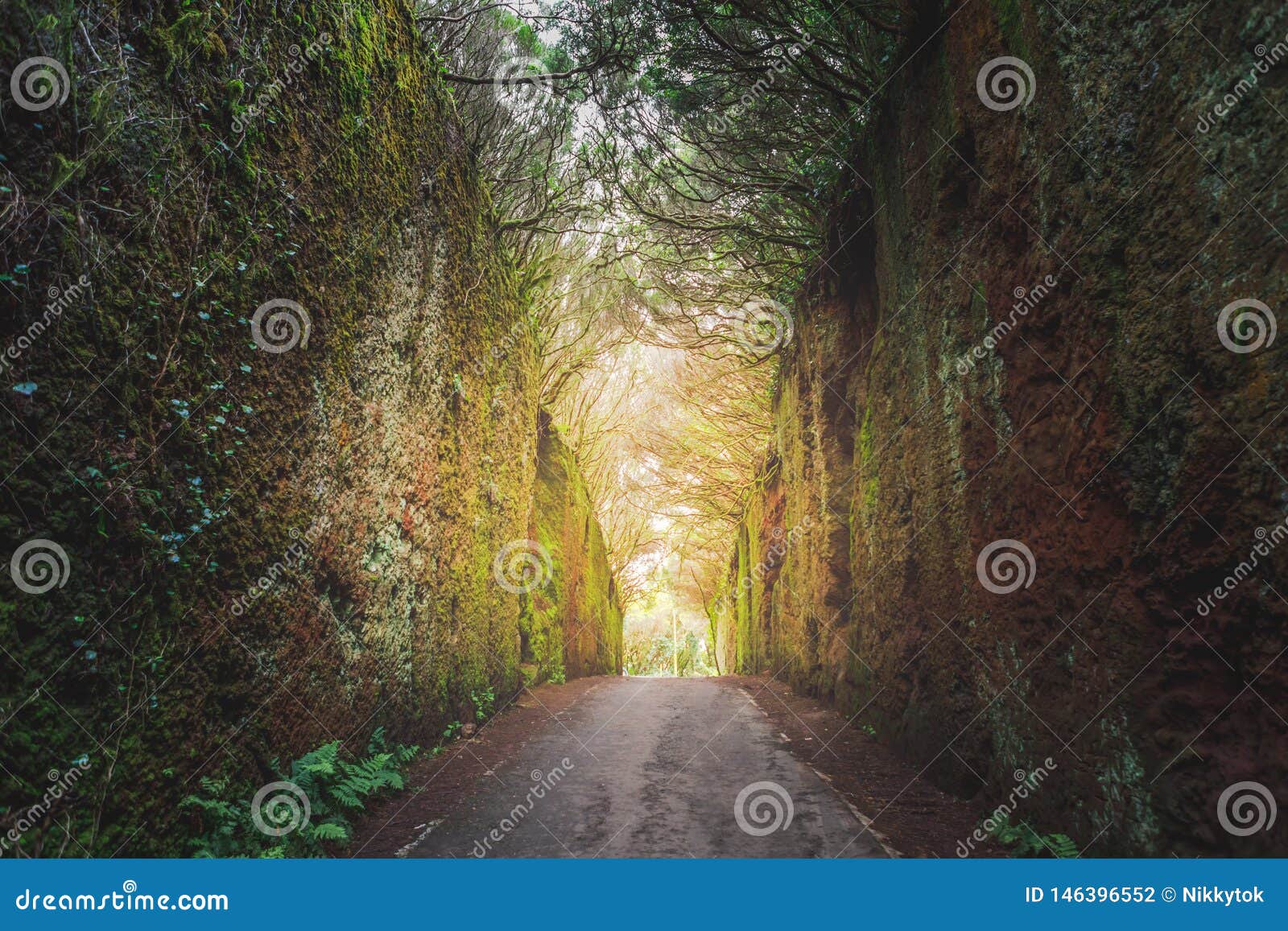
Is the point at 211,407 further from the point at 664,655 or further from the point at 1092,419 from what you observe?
the point at 664,655

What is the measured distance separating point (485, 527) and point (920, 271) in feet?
19.0

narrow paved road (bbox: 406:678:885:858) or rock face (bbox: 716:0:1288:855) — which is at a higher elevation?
rock face (bbox: 716:0:1288:855)

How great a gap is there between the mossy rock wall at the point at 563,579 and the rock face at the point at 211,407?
17.4 feet

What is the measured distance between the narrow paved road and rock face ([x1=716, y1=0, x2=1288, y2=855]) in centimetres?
121

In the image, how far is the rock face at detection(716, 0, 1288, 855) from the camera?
→ 2.49m

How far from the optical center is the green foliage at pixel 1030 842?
331 cm

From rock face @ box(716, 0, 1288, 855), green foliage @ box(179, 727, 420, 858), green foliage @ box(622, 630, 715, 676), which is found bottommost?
green foliage @ box(622, 630, 715, 676)

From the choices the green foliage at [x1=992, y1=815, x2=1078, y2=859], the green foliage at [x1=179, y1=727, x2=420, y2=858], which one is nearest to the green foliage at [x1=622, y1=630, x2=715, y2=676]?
the green foliage at [x1=179, y1=727, x2=420, y2=858]

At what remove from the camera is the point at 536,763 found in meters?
5.69

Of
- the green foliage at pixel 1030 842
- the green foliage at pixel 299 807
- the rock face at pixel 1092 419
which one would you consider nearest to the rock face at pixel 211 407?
the green foliage at pixel 299 807

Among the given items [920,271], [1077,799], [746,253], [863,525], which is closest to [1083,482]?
[1077,799]

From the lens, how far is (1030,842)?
11.8 ft

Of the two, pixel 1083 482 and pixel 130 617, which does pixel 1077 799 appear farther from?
pixel 130 617

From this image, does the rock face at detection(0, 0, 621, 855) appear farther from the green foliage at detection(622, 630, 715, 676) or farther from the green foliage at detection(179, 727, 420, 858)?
the green foliage at detection(622, 630, 715, 676)
